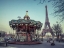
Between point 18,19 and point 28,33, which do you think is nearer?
point 18,19

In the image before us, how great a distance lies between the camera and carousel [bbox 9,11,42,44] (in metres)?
16.2

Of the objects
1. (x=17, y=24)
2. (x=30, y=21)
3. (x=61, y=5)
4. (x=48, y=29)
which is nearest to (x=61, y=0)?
(x=61, y=5)

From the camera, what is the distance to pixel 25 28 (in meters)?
17.4

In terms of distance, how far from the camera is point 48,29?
31.8 metres

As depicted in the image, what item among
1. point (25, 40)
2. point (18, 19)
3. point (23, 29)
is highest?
point (18, 19)

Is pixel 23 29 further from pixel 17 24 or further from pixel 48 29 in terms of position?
pixel 48 29

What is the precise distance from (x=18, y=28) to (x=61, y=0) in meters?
11.9

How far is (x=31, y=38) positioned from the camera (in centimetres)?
1777


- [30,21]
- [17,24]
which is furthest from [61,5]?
[17,24]

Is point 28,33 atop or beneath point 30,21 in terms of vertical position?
beneath

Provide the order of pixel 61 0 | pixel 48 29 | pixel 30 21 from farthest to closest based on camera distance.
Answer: pixel 48 29, pixel 30 21, pixel 61 0

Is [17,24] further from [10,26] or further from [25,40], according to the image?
[25,40]

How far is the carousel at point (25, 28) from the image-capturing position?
16.2m

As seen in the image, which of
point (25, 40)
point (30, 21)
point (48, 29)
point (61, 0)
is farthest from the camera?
point (48, 29)
